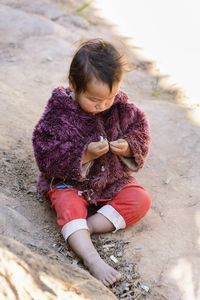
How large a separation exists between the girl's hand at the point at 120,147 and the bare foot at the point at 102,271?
465 mm

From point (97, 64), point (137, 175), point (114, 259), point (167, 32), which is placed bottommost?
point (167, 32)

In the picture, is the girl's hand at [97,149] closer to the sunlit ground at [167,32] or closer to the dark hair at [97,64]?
the dark hair at [97,64]

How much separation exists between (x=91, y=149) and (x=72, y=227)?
329 mm

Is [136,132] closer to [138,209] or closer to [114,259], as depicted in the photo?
[138,209]

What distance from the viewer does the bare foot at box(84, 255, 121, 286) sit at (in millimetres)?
2084

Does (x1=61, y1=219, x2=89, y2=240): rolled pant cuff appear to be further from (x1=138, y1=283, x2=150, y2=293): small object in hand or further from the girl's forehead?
the girl's forehead

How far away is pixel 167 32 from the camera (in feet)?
16.5

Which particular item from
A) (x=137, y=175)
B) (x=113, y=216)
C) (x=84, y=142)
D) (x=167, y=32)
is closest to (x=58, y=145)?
(x=84, y=142)

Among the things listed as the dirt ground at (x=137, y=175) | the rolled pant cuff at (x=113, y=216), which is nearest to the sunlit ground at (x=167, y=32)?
the dirt ground at (x=137, y=175)

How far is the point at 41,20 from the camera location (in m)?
4.75

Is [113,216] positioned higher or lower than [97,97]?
lower

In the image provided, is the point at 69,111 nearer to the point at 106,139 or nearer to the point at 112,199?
the point at 106,139

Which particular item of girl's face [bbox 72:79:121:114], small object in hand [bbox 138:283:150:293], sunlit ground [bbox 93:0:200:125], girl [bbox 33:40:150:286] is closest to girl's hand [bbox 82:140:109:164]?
girl [bbox 33:40:150:286]

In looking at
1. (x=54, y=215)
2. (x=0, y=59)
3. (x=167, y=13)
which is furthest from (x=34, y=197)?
(x=167, y=13)
